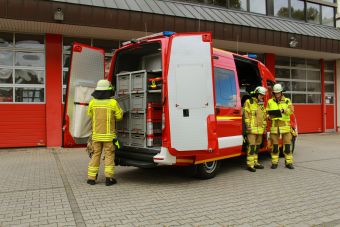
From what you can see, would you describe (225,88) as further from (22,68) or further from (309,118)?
(309,118)

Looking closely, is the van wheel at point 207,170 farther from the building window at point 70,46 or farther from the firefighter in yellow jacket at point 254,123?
the building window at point 70,46

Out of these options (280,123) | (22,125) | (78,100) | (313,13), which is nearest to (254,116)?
(280,123)

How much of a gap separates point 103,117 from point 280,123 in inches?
159

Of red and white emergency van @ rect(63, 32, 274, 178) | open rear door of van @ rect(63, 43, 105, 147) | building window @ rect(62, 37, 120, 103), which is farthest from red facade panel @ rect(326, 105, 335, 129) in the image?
open rear door of van @ rect(63, 43, 105, 147)

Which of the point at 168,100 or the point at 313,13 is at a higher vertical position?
the point at 313,13

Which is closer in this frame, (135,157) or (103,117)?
(103,117)

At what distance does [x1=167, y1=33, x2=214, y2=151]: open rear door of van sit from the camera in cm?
576

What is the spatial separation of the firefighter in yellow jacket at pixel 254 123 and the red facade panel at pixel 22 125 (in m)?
6.74

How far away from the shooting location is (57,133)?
11031mm

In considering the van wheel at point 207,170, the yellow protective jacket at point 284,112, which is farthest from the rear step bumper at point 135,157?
the yellow protective jacket at point 284,112

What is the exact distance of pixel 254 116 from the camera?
743cm

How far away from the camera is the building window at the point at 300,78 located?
627 inches

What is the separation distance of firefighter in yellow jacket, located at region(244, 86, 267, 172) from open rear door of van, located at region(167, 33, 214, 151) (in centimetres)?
185

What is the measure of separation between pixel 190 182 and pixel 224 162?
241 centimetres
